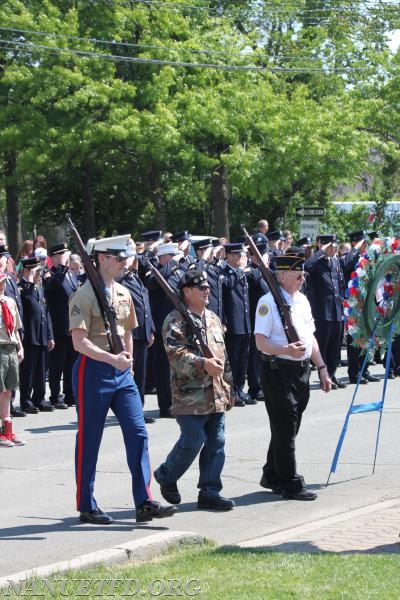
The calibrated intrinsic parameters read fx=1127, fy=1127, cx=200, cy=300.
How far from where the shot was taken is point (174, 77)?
31422mm

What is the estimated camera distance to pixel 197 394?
27.9 ft

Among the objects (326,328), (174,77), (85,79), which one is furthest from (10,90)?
(326,328)

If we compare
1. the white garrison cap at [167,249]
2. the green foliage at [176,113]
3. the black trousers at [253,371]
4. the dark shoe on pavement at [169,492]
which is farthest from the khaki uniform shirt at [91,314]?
the green foliage at [176,113]

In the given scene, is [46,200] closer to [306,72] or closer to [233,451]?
[306,72]

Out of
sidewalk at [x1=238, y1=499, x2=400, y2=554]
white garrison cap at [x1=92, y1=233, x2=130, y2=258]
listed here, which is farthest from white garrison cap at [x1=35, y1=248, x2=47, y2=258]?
sidewalk at [x1=238, y1=499, x2=400, y2=554]

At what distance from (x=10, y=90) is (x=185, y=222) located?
8786 millimetres

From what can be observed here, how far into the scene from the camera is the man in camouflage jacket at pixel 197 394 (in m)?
8.48

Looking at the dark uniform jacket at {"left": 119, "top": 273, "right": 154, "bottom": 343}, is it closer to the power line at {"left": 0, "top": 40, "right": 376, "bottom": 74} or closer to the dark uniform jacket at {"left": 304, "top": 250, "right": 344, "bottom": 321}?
the dark uniform jacket at {"left": 304, "top": 250, "right": 344, "bottom": 321}

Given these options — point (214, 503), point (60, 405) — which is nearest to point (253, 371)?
point (60, 405)

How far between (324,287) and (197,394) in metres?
8.36

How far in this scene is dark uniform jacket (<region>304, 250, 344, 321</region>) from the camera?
16500 millimetres

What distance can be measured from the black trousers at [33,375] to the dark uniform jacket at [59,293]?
21.6 inches

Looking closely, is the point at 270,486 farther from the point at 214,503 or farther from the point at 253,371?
the point at 253,371

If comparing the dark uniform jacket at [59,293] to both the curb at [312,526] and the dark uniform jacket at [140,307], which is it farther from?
the curb at [312,526]
